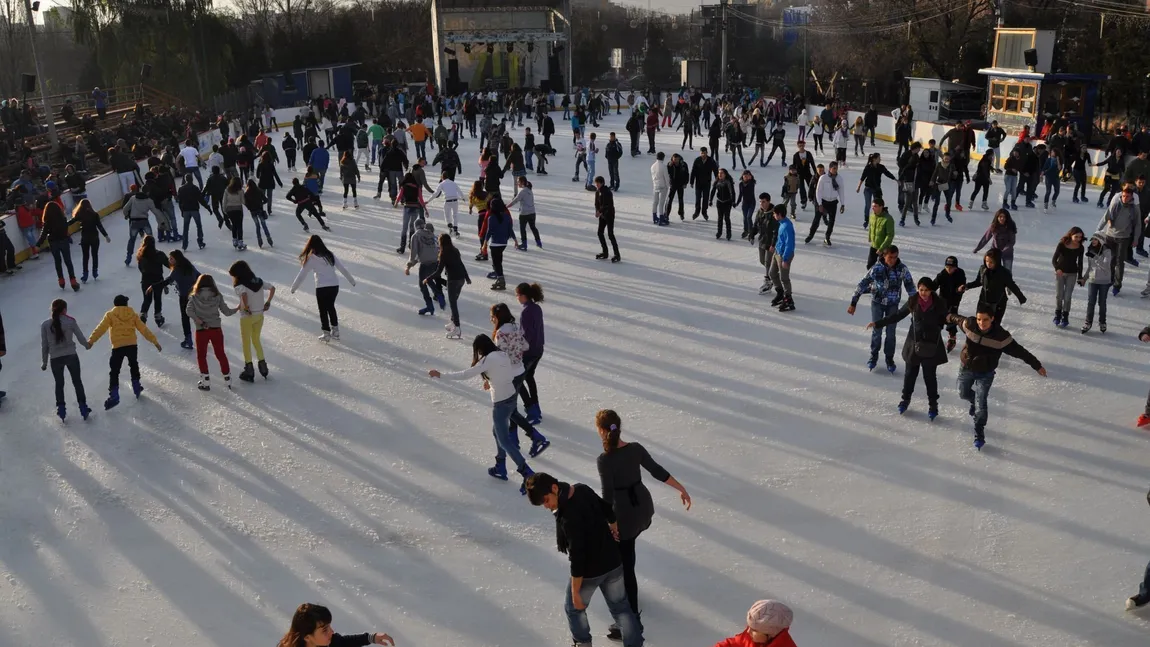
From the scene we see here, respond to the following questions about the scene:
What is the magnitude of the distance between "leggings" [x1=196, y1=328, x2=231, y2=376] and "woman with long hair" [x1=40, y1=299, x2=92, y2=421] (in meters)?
0.93

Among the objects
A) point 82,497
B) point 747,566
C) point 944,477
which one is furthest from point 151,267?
point 944,477

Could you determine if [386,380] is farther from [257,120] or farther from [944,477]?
[257,120]

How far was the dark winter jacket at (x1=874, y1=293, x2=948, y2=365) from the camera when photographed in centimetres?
791

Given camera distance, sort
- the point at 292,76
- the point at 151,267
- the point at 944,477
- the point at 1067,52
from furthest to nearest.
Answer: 1. the point at 292,76
2. the point at 1067,52
3. the point at 151,267
4. the point at 944,477

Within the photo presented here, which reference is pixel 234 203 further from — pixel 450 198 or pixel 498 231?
pixel 498 231

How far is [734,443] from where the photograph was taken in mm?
8094

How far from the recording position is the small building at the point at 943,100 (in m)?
31.9

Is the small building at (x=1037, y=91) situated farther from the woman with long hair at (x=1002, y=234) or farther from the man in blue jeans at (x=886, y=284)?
the man in blue jeans at (x=886, y=284)

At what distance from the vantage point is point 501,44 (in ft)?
149

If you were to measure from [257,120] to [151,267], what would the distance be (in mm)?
18135

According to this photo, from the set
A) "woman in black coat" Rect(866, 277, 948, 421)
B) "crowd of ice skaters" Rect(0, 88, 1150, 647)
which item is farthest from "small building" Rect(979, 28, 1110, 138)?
"woman in black coat" Rect(866, 277, 948, 421)

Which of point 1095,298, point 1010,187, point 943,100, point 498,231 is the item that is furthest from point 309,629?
point 943,100

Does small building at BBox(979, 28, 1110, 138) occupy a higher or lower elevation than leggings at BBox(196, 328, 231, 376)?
higher

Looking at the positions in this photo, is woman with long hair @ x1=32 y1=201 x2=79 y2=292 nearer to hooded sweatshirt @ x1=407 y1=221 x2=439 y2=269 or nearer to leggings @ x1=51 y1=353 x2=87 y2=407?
leggings @ x1=51 y1=353 x2=87 y2=407
